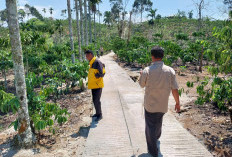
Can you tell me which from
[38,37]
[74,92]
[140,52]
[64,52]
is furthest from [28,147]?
[140,52]

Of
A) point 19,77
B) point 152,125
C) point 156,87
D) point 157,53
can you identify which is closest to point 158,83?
point 156,87

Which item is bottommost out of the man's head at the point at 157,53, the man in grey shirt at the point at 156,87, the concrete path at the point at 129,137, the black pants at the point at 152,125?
the concrete path at the point at 129,137

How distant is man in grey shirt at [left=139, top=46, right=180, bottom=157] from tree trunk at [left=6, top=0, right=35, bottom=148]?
2179 mm

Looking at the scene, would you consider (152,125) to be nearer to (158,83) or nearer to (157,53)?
(158,83)

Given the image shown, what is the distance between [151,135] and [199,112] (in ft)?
10.2

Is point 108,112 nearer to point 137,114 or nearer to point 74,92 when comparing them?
point 137,114

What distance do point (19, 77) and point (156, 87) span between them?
95.2 inches

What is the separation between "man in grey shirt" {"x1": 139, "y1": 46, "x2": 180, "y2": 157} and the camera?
293cm

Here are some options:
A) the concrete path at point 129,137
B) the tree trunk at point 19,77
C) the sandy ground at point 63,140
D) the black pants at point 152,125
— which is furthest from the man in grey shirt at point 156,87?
the tree trunk at point 19,77

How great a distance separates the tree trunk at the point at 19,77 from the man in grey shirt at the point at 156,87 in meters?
2.18

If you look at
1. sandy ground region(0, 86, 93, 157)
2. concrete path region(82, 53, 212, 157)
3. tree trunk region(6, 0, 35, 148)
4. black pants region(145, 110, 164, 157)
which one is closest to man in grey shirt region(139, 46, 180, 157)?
black pants region(145, 110, 164, 157)

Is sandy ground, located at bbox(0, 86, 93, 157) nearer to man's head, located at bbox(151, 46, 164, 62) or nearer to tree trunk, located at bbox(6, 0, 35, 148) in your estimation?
tree trunk, located at bbox(6, 0, 35, 148)

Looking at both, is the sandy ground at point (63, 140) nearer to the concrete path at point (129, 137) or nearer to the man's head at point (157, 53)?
the concrete path at point (129, 137)

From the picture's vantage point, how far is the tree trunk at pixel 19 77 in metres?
3.56
